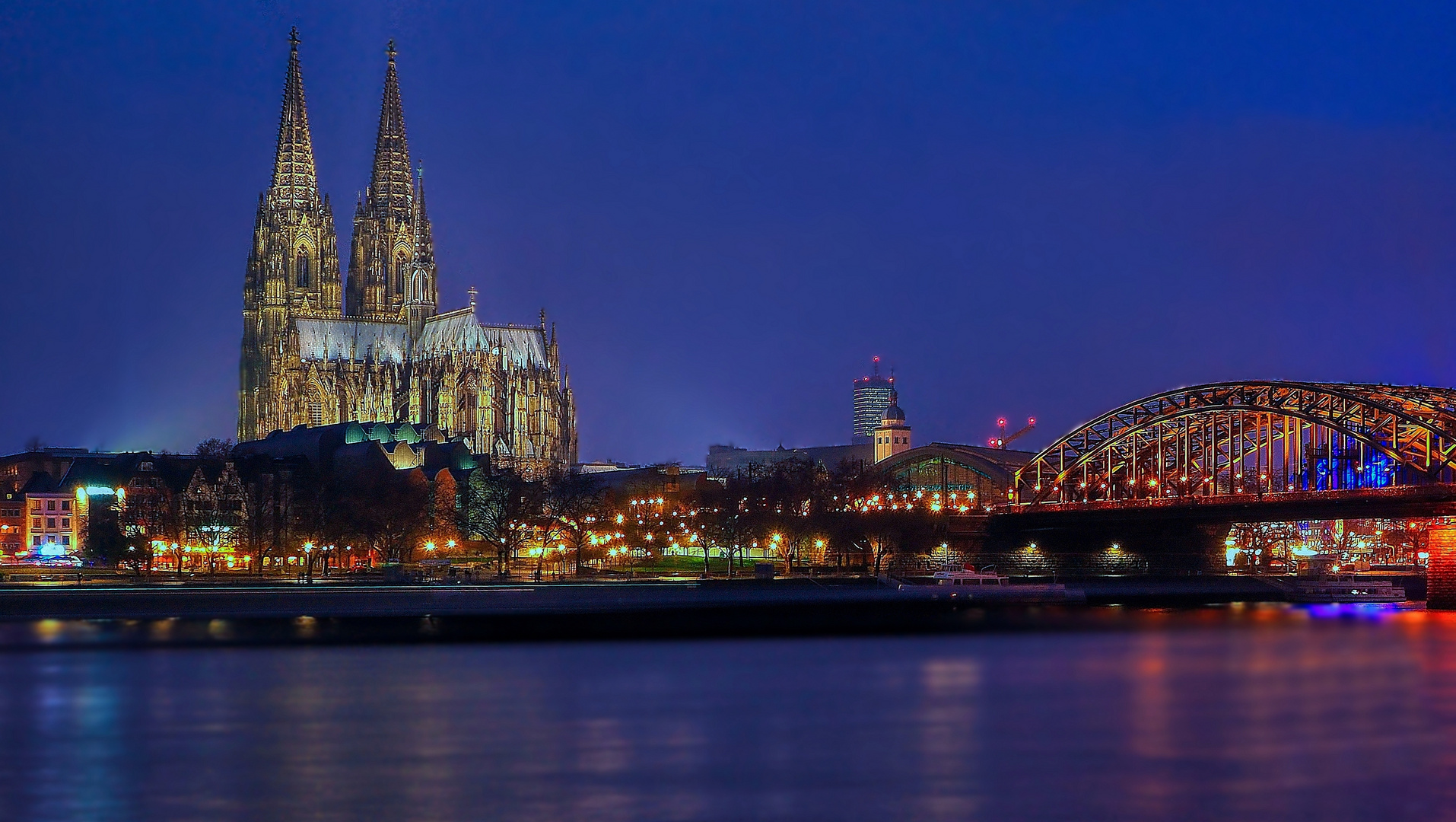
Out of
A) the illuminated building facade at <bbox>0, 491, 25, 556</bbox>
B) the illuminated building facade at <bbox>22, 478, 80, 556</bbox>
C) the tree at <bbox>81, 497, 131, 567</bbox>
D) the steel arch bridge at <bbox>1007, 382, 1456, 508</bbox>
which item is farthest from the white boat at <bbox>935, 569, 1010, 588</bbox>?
the illuminated building facade at <bbox>0, 491, 25, 556</bbox>

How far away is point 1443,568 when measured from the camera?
83625 mm

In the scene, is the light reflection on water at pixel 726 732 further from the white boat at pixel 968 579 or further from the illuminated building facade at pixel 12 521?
the illuminated building facade at pixel 12 521

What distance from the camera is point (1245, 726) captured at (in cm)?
4384

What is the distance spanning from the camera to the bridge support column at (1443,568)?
82938mm

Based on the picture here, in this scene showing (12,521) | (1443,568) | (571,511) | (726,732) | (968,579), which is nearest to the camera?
(726,732)

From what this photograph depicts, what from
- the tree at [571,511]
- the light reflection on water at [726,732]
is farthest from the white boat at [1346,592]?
the tree at [571,511]

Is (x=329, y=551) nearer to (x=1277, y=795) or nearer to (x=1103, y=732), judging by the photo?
(x=1103, y=732)

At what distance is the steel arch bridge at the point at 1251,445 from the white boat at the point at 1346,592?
5.45 m

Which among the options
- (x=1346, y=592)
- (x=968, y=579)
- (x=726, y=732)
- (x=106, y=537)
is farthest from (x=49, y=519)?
(x=726, y=732)

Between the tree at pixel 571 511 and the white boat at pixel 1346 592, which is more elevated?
the tree at pixel 571 511

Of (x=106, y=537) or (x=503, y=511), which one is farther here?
(x=503, y=511)

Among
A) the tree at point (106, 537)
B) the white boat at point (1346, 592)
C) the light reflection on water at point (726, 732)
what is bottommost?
the light reflection on water at point (726, 732)

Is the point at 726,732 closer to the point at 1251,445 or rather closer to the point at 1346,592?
the point at 1346,592

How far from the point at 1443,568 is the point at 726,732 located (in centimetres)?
5240
